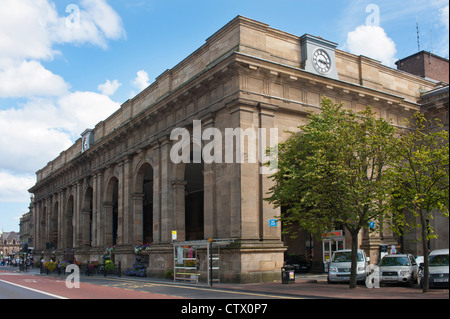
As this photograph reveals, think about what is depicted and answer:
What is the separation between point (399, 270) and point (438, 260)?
246 cm

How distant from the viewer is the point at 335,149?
2147cm

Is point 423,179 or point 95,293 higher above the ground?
point 423,179

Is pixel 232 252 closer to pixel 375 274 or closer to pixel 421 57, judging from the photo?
pixel 375 274

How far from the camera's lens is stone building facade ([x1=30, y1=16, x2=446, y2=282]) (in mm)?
26672

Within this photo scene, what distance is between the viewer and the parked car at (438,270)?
1969 centimetres

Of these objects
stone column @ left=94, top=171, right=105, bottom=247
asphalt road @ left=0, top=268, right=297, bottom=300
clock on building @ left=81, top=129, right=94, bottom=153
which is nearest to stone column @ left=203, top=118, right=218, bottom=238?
asphalt road @ left=0, top=268, right=297, bottom=300

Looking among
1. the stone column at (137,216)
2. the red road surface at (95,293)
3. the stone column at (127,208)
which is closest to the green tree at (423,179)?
the red road surface at (95,293)

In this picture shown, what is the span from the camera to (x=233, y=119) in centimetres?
2728

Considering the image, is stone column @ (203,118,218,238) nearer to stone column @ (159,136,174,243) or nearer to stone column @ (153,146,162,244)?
stone column @ (159,136,174,243)

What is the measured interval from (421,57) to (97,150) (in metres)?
31.3

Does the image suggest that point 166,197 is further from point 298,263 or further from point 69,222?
point 69,222

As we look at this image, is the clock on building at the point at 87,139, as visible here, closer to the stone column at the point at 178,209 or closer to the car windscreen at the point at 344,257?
the stone column at the point at 178,209

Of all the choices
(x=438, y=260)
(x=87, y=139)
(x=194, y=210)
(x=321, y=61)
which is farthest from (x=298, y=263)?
(x=87, y=139)
